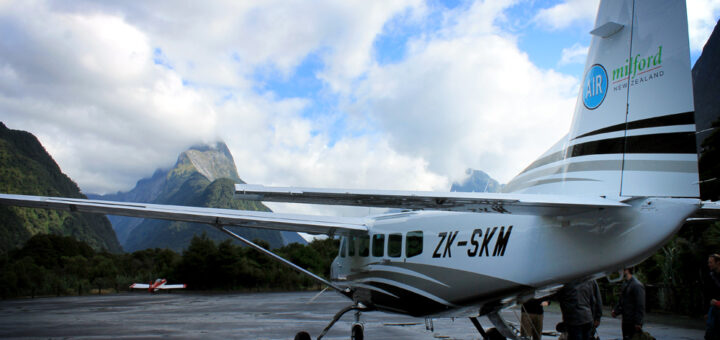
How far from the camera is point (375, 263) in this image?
8414 mm

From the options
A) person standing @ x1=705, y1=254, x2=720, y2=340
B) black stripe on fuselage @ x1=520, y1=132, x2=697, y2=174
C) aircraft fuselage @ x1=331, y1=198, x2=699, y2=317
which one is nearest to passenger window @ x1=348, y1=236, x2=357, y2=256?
aircraft fuselage @ x1=331, y1=198, x2=699, y2=317

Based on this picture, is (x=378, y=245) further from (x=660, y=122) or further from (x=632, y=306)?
(x=660, y=122)

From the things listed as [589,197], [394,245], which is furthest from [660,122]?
[394,245]

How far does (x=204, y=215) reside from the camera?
23.6 ft

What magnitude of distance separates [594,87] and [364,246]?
5.03 metres

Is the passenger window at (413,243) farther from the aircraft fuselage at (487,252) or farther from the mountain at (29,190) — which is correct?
the mountain at (29,190)

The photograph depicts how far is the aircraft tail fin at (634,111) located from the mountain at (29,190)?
71149 mm

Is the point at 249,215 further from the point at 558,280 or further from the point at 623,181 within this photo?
the point at 623,181

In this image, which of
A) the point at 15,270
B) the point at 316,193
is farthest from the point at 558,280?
the point at 15,270

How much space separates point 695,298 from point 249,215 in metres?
14.7

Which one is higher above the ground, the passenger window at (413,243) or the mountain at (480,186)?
the mountain at (480,186)

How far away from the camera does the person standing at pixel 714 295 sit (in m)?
6.09

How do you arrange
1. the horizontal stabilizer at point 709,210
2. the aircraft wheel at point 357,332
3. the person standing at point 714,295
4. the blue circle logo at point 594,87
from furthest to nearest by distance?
the aircraft wheel at point 357,332 → the person standing at point 714,295 → the blue circle logo at point 594,87 → the horizontal stabilizer at point 709,210

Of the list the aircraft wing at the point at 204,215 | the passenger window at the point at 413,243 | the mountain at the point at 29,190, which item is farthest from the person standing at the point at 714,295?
the mountain at the point at 29,190
